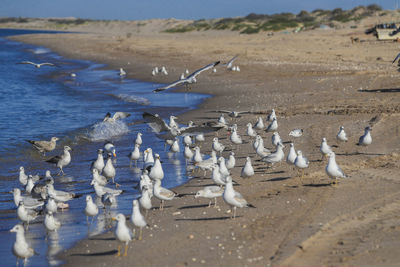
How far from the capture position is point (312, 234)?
777 cm

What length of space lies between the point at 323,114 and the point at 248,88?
24.8 ft

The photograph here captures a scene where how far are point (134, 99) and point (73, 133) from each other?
22.9 ft

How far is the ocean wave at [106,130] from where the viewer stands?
59.5 ft

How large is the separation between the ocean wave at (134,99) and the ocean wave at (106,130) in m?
5.10

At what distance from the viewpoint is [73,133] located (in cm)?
1883

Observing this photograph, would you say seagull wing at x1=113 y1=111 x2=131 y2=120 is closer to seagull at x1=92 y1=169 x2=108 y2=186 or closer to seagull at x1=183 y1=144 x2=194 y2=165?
seagull at x1=183 y1=144 x2=194 y2=165

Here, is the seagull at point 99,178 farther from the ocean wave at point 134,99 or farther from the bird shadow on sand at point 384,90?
the bird shadow on sand at point 384,90

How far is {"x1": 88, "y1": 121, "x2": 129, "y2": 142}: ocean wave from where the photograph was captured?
1815 cm

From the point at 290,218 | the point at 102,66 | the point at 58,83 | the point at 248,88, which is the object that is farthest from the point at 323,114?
the point at 102,66

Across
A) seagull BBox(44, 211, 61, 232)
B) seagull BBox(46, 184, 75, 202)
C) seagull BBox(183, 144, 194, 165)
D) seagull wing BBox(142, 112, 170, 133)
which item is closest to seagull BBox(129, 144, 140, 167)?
seagull wing BBox(142, 112, 170, 133)

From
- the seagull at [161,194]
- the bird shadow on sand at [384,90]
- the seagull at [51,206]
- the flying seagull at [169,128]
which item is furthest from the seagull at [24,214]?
the bird shadow on sand at [384,90]

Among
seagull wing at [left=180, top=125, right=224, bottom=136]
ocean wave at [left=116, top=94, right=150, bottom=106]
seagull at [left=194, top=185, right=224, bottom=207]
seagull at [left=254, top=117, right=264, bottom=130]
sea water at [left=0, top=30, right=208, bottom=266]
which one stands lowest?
sea water at [left=0, top=30, right=208, bottom=266]

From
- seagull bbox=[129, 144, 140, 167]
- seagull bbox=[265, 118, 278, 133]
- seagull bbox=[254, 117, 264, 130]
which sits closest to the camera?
seagull bbox=[129, 144, 140, 167]

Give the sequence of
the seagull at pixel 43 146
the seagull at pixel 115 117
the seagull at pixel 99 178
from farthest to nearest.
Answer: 1. the seagull at pixel 115 117
2. the seagull at pixel 43 146
3. the seagull at pixel 99 178
